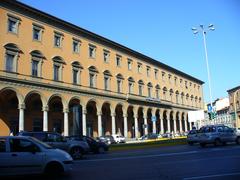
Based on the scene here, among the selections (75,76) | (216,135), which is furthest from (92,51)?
(216,135)

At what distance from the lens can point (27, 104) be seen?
1505 inches

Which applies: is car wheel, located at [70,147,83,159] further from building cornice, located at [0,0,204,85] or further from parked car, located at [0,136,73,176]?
building cornice, located at [0,0,204,85]

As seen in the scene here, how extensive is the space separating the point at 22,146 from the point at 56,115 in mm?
32311

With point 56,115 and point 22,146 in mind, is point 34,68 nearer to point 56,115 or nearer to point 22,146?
point 56,115

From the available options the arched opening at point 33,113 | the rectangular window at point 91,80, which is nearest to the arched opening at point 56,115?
the arched opening at point 33,113

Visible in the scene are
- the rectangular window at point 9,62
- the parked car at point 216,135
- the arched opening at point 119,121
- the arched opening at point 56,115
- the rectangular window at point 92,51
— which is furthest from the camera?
the arched opening at point 119,121

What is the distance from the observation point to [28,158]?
10305mm

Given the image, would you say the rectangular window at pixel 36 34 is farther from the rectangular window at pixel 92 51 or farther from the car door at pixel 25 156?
the car door at pixel 25 156

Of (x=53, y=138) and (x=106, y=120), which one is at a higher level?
(x=106, y=120)

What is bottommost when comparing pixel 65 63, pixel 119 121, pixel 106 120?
pixel 119 121

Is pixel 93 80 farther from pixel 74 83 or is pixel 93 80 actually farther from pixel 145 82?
pixel 145 82

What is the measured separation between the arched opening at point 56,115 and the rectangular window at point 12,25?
9692 mm

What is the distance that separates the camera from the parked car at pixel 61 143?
17.7 m

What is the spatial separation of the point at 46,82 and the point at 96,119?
43.5 feet
